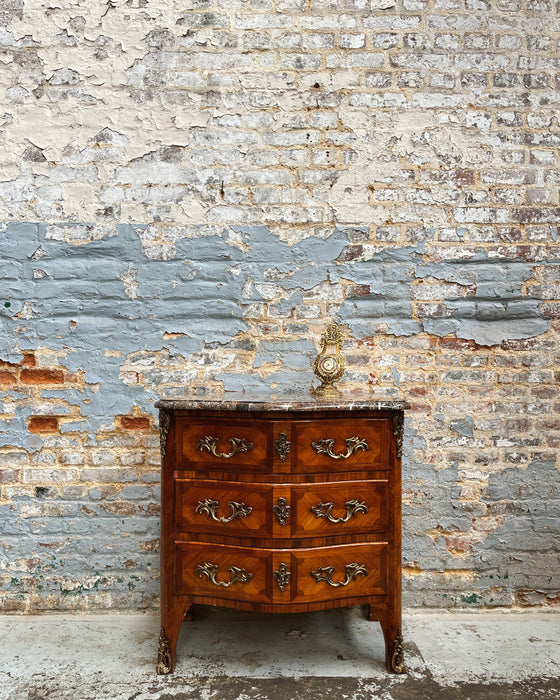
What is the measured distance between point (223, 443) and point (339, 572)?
0.66 meters

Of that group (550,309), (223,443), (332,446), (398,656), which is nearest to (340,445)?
(332,446)

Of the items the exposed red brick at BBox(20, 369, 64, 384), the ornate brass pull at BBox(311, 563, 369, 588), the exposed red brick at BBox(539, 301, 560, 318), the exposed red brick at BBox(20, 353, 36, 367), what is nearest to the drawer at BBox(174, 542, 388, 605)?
the ornate brass pull at BBox(311, 563, 369, 588)

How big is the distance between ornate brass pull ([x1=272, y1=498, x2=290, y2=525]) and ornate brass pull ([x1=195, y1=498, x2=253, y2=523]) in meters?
0.10

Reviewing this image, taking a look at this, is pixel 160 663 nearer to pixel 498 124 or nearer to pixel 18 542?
pixel 18 542

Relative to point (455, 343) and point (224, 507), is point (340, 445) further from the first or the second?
point (455, 343)

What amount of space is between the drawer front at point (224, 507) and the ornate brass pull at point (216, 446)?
0.36ft

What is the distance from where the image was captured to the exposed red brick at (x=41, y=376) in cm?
284

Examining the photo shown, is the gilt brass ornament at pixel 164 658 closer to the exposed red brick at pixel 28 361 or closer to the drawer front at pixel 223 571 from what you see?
the drawer front at pixel 223 571

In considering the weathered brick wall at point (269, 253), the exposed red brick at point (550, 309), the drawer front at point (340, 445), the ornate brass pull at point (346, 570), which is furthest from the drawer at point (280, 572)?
the exposed red brick at point (550, 309)

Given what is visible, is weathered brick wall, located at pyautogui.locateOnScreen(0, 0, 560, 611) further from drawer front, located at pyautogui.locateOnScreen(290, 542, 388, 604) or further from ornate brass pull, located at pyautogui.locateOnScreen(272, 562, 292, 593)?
ornate brass pull, located at pyautogui.locateOnScreen(272, 562, 292, 593)

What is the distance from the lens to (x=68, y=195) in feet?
9.32

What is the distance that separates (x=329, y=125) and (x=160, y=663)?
2.53m

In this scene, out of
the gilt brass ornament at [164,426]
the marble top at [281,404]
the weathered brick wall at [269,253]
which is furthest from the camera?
the weathered brick wall at [269,253]

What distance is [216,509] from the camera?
2199mm
